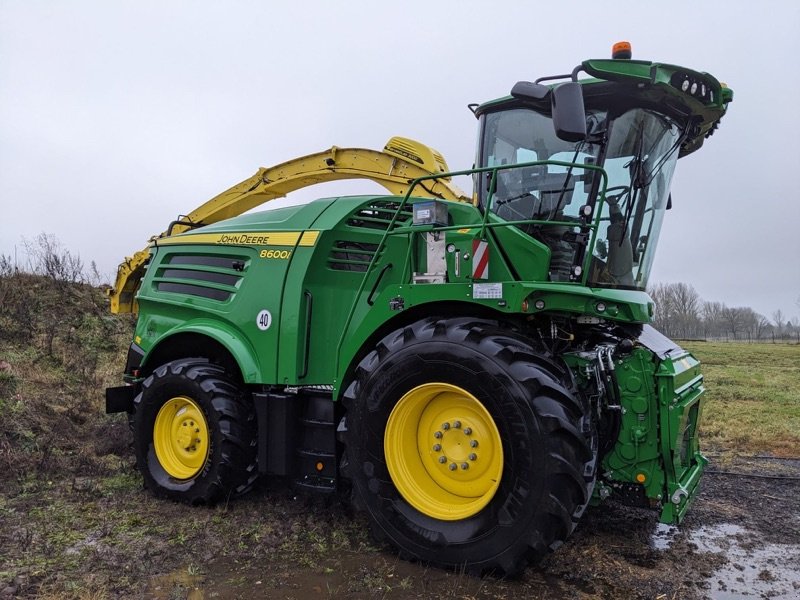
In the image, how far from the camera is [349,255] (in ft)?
16.3

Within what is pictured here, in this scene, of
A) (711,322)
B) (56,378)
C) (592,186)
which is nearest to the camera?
(592,186)

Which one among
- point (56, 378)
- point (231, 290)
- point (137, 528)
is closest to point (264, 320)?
point (231, 290)

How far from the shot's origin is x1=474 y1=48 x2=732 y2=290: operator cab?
4129 mm

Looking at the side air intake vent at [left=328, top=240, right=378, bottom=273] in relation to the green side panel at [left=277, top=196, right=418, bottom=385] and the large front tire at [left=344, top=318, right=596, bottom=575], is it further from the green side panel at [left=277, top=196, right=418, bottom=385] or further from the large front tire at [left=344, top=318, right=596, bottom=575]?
the large front tire at [left=344, top=318, right=596, bottom=575]

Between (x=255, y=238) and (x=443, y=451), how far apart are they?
2531 mm

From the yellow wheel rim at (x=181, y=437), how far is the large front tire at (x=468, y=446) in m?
1.69

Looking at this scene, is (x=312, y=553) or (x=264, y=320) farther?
(x=264, y=320)

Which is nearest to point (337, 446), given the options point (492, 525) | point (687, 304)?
point (492, 525)

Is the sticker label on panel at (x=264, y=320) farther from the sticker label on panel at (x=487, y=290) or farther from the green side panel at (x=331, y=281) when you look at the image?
the sticker label on panel at (x=487, y=290)

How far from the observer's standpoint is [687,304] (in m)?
77.4

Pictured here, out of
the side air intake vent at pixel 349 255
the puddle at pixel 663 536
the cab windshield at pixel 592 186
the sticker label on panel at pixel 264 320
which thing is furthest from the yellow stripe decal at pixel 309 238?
the puddle at pixel 663 536

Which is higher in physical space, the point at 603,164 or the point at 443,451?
the point at 603,164

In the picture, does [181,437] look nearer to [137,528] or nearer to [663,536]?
[137,528]

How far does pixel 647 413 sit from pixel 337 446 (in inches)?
83.9
